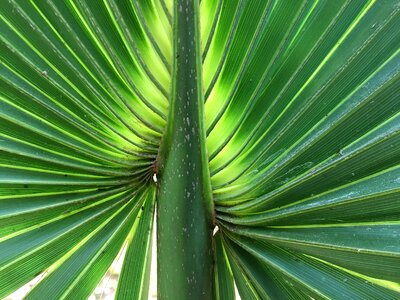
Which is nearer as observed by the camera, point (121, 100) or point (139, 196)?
point (121, 100)

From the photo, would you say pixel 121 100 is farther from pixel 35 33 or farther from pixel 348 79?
pixel 348 79

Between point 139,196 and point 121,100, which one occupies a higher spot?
point 121,100

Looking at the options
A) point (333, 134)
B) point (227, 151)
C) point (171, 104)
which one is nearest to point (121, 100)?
point (171, 104)

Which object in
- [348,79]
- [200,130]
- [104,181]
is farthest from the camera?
[104,181]

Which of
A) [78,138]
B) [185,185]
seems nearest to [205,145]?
[185,185]

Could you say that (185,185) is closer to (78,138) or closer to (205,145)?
(205,145)
